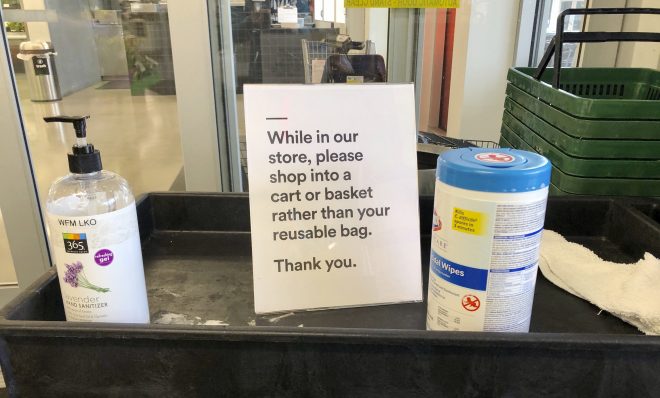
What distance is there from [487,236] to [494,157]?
0.09 metres

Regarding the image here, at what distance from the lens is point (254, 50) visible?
6.39 feet

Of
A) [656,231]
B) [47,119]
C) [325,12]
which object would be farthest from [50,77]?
[656,231]

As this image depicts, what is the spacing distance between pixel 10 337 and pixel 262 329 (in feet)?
0.88

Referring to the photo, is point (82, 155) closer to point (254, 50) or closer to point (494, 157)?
point (494, 157)

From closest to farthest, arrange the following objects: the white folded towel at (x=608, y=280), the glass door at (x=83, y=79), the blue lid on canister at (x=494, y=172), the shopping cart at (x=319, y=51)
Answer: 1. the blue lid on canister at (x=494, y=172)
2. the white folded towel at (x=608, y=280)
3. the glass door at (x=83, y=79)
4. the shopping cart at (x=319, y=51)

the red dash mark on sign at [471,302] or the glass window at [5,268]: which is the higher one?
the red dash mark on sign at [471,302]

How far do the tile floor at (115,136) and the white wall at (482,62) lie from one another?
138 centimetres

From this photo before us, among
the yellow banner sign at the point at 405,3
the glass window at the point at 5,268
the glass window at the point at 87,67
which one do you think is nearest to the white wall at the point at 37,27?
the glass window at the point at 87,67

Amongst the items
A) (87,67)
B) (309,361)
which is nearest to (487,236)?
(309,361)

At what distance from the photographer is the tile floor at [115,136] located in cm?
226

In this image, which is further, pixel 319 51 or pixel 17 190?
pixel 319 51

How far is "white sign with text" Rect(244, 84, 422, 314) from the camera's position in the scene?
0.72m

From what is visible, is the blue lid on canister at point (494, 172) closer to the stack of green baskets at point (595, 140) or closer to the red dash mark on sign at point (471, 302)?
the red dash mark on sign at point (471, 302)

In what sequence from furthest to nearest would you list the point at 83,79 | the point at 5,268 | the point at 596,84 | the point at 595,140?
1. the point at 83,79
2. the point at 5,268
3. the point at 596,84
4. the point at 595,140
